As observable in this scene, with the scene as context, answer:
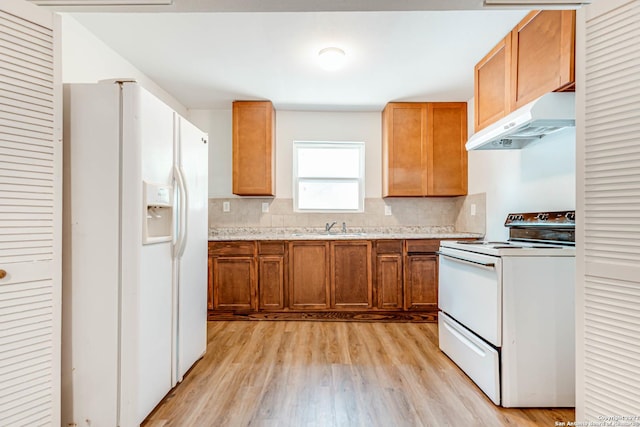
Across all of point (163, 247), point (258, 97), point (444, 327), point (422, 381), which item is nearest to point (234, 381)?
point (163, 247)

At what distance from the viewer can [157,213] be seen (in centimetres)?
166

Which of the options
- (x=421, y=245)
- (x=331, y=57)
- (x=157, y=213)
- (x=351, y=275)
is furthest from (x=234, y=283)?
(x=331, y=57)

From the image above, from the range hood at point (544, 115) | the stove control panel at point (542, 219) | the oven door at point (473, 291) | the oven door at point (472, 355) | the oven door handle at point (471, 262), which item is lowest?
the oven door at point (472, 355)

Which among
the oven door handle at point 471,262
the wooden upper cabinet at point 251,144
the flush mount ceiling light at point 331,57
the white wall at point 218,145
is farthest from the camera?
the white wall at point 218,145

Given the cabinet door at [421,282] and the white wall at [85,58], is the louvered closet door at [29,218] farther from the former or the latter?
the cabinet door at [421,282]

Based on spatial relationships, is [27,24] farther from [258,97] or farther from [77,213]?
[258,97]

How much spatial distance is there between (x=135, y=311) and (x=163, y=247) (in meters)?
0.38

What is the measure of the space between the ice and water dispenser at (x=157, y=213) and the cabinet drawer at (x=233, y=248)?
4.54 ft

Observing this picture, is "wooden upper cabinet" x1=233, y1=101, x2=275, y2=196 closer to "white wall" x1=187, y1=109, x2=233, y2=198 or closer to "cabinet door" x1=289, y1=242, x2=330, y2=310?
"white wall" x1=187, y1=109, x2=233, y2=198

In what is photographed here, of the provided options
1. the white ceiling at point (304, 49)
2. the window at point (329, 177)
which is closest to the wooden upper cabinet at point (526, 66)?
the white ceiling at point (304, 49)

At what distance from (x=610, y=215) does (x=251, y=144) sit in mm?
3058

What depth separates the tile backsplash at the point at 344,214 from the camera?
3684 millimetres

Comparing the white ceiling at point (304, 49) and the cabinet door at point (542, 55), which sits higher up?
the white ceiling at point (304, 49)

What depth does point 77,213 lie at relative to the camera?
4.58ft
